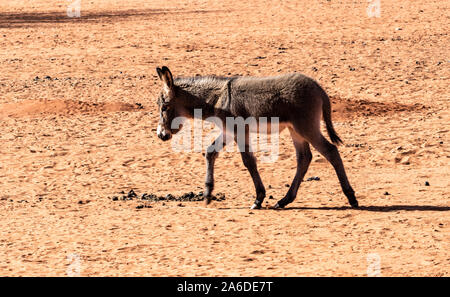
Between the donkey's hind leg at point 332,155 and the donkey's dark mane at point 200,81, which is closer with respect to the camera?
the donkey's hind leg at point 332,155

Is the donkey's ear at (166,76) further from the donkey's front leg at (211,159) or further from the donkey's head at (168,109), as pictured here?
the donkey's front leg at (211,159)

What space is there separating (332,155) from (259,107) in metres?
0.91

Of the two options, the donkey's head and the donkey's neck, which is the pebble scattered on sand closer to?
the donkey's head

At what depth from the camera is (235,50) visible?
19.1m

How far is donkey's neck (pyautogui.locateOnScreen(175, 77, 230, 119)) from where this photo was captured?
884 cm

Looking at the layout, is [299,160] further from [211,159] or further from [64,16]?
[64,16]

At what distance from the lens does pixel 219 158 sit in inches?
444

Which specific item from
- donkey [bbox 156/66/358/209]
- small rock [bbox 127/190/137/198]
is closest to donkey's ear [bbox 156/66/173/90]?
donkey [bbox 156/66/358/209]

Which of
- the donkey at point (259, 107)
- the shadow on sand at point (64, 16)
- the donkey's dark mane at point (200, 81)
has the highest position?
the shadow on sand at point (64, 16)

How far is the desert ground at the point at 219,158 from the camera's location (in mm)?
7082

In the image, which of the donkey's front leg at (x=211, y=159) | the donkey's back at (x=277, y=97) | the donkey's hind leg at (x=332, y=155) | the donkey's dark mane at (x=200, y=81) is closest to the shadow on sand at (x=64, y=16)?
the donkey's dark mane at (x=200, y=81)

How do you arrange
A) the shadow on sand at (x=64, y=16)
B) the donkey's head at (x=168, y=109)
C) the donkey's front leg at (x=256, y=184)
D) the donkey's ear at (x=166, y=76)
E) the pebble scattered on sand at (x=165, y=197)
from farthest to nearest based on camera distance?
the shadow on sand at (x=64, y=16) → the pebble scattered on sand at (x=165, y=197) → the donkey's head at (x=168, y=109) → the donkey's ear at (x=166, y=76) → the donkey's front leg at (x=256, y=184)
